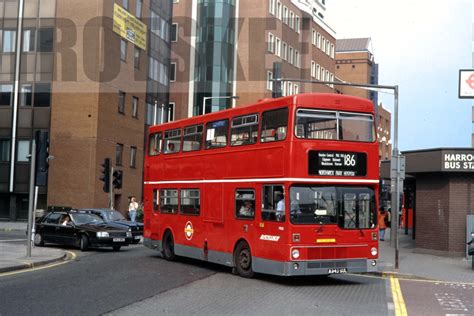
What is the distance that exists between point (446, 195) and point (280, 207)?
11148 mm

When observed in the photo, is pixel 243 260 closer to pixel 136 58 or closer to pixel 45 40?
pixel 45 40

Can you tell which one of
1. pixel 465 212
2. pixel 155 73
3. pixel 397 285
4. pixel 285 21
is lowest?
pixel 397 285

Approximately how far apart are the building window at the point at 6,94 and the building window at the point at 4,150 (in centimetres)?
266

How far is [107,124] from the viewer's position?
1699 inches

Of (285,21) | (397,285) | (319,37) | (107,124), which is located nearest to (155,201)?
(397,285)

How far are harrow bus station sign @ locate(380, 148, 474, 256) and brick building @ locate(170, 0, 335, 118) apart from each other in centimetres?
3604

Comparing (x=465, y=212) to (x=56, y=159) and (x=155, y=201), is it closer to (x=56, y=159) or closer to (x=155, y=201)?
(x=155, y=201)

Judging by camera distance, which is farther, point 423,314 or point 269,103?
point 269,103

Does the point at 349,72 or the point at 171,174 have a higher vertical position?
the point at 349,72

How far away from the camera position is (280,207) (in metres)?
14.2

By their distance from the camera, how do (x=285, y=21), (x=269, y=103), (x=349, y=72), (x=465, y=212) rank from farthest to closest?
(x=349, y=72) < (x=285, y=21) < (x=465, y=212) < (x=269, y=103)

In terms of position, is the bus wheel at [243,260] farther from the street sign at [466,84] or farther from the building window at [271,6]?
the building window at [271,6]

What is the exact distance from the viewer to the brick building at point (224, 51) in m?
59.4

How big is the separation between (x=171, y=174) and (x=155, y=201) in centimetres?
162
